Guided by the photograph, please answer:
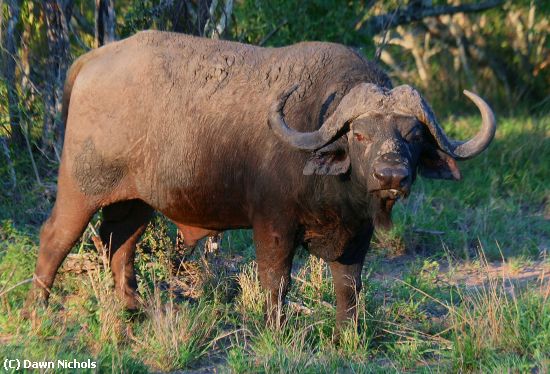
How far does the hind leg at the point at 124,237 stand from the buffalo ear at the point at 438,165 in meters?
2.22

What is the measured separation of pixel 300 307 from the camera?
6207 millimetres

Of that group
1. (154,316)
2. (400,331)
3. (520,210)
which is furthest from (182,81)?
(520,210)

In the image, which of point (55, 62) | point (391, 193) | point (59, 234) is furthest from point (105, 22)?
point (391, 193)

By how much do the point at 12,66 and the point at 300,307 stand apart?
3860mm

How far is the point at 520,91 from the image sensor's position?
539 inches

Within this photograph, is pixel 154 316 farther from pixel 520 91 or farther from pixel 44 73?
pixel 520 91

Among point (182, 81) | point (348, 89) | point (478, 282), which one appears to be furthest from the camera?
point (478, 282)

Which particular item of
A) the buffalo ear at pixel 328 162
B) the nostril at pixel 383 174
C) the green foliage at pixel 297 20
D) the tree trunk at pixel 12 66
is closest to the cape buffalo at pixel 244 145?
the buffalo ear at pixel 328 162

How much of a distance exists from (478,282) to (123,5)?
5841 millimetres

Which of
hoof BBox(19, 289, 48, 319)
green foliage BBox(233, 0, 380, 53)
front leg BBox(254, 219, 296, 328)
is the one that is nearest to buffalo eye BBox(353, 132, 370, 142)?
front leg BBox(254, 219, 296, 328)

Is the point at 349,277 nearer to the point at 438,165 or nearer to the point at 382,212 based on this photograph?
the point at 382,212

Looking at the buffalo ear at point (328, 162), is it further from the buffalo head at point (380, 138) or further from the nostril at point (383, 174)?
the nostril at point (383, 174)

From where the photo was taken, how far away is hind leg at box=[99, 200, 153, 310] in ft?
21.6

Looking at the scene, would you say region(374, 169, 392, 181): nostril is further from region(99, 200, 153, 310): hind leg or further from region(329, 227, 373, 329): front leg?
region(99, 200, 153, 310): hind leg
